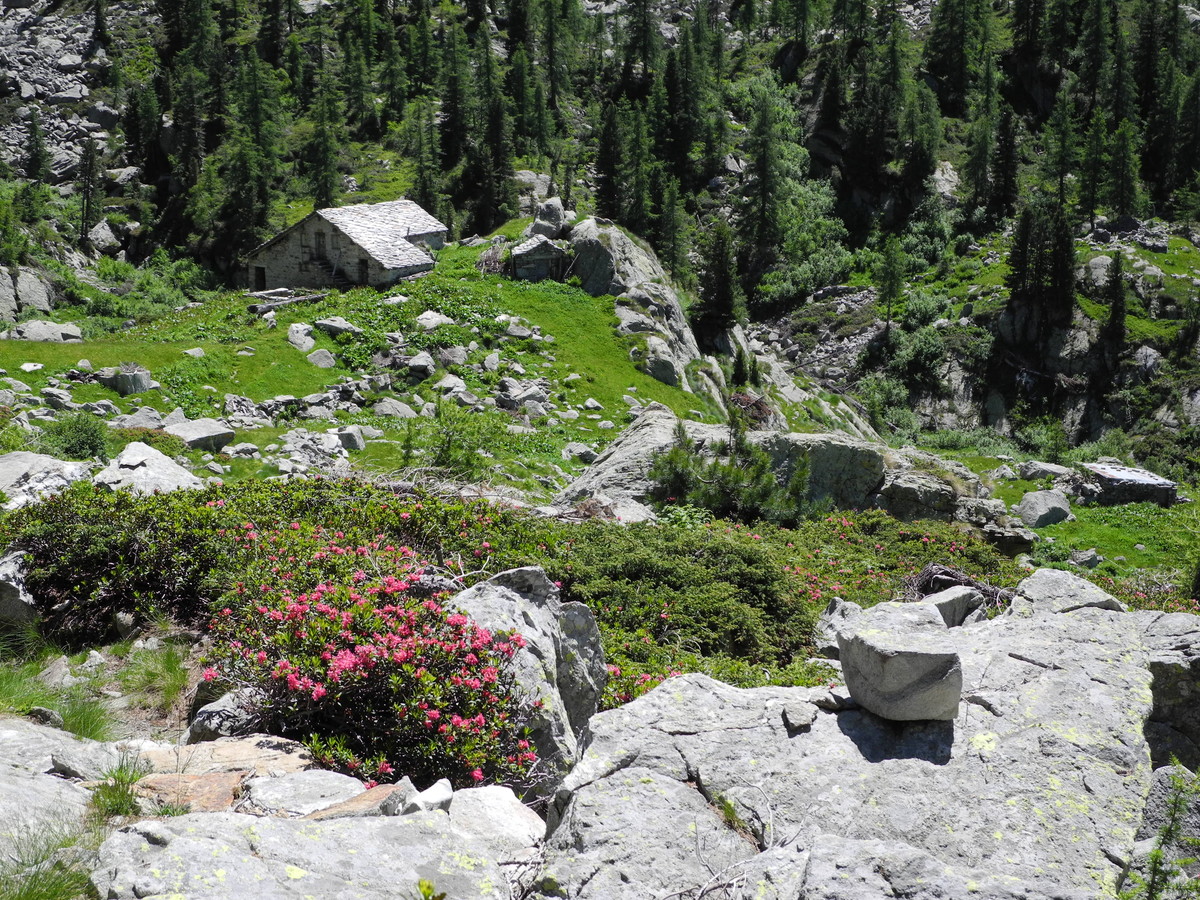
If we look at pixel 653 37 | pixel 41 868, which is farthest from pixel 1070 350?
pixel 41 868

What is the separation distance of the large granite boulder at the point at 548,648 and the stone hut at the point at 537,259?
34.5 m

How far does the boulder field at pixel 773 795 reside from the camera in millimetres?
4027

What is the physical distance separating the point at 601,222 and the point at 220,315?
64.6ft

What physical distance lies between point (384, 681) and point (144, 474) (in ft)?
32.6

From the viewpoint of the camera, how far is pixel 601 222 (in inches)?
1767

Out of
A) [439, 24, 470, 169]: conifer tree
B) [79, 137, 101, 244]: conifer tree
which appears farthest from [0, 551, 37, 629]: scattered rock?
[439, 24, 470, 169]: conifer tree

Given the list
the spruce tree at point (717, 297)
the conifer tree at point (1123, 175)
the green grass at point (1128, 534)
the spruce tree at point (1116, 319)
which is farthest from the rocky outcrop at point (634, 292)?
the conifer tree at point (1123, 175)

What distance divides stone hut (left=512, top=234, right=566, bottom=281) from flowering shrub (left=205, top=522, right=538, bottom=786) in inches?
1371

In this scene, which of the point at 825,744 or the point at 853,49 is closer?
the point at 825,744

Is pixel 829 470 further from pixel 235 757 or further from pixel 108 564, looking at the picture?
pixel 235 757

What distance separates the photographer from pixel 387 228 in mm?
44812

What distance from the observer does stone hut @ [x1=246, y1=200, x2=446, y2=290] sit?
41.6 m

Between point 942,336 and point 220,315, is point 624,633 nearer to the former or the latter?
point 220,315

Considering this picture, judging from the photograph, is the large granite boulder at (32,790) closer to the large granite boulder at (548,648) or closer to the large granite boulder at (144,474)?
the large granite boulder at (548,648)
